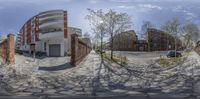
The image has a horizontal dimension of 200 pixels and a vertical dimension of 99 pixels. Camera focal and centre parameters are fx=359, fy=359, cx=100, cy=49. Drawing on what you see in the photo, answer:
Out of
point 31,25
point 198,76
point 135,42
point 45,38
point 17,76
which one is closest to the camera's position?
point 198,76

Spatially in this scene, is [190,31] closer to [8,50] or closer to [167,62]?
[167,62]

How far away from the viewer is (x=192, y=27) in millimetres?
76812

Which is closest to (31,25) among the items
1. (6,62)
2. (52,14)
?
(52,14)

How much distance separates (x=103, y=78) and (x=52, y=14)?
44.4m

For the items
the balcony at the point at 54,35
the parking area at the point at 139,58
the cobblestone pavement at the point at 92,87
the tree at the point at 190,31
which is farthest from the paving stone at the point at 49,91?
the tree at the point at 190,31

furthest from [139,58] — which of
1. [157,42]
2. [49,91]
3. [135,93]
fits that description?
[157,42]

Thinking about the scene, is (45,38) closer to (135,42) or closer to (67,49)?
(67,49)

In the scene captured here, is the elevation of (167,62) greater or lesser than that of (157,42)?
lesser

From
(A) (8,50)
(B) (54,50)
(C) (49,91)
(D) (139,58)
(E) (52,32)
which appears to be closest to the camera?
(C) (49,91)

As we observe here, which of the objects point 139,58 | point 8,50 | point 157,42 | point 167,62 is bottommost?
point 139,58

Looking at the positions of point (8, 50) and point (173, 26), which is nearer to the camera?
point (8, 50)

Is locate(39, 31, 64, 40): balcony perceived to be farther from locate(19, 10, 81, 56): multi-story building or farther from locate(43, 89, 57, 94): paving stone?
locate(43, 89, 57, 94): paving stone

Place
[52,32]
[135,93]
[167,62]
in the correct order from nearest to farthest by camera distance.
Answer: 1. [135,93]
2. [167,62]
3. [52,32]

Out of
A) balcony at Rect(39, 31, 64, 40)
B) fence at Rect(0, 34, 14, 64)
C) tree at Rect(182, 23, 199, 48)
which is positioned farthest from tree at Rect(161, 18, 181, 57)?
fence at Rect(0, 34, 14, 64)
